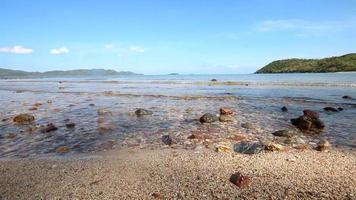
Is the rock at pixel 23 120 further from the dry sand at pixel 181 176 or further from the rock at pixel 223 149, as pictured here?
the rock at pixel 223 149

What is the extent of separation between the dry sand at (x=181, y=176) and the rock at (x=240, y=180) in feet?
0.36

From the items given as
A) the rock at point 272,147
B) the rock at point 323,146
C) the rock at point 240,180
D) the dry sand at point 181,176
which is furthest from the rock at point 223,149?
the rock at point 323,146

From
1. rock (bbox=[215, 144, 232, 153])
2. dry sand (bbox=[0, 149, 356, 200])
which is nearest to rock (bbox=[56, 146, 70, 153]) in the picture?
dry sand (bbox=[0, 149, 356, 200])

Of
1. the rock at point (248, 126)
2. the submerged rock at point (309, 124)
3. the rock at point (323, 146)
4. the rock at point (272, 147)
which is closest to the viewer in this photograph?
the rock at point (272, 147)

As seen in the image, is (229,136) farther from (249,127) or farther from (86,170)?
(86,170)

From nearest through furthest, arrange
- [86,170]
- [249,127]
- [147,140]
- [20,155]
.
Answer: [86,170] < [20,155] < [147,140] < [249,127]

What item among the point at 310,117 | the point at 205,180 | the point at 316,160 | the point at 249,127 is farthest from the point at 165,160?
the point at 310,117

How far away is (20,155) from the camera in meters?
9.42

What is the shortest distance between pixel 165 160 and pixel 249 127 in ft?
19.5

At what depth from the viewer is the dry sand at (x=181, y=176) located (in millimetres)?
6105

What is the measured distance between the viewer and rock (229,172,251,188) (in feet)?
21.2

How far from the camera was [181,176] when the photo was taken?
23.3 ft

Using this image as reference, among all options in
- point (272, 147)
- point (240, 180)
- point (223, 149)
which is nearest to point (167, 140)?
point (223, 149)

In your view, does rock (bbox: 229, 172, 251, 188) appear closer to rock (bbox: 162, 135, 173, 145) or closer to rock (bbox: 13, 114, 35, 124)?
rock (bbox: 162, 135, 173, 145)
